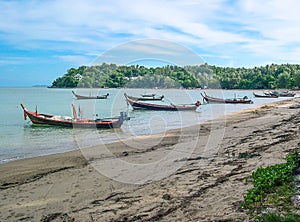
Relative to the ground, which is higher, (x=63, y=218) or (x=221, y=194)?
(x=221, y=194)

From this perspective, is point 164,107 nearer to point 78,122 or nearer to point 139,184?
point 78,122

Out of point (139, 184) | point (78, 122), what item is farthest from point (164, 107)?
point (139, 184)

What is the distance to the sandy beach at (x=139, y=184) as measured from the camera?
4551 millimetres

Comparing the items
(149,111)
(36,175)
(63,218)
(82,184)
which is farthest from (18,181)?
(149,111)

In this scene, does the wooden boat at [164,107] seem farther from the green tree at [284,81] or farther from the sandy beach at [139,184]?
the green tree at [284,81]

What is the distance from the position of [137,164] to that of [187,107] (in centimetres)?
2480

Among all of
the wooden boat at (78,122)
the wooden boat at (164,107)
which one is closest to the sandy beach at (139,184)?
the wooden boat at (78,122)

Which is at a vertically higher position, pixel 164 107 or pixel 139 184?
pixel 164 107

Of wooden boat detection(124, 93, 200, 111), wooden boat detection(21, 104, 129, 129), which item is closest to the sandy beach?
wooden boat detection(21, 104, 129, 129)

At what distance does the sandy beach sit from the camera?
14.9ft

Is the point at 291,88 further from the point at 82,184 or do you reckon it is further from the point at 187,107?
the point at 82,184

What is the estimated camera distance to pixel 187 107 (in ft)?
107

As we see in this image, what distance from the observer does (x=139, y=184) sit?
245 inches

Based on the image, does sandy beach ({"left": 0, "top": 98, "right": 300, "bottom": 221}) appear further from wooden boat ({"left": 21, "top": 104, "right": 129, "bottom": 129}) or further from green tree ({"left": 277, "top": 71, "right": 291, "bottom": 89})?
green tree ({"left": 277, "top": 71, "right": 291, "bottom": 89})
